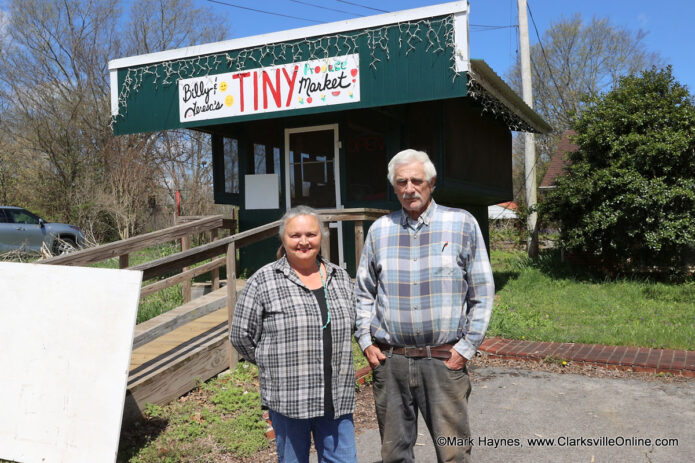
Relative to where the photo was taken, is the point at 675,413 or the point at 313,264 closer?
the point at 313,264

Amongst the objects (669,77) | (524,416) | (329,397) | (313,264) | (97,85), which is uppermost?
(97,85)

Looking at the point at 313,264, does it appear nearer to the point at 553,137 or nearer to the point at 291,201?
the point at 291,201

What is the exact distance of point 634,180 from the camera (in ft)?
32.3

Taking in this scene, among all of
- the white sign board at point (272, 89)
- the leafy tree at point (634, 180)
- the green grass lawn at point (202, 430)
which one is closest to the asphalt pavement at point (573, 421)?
the green grass lawn at point (202, 430)

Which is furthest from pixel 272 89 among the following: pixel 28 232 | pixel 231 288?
pixel 28 232

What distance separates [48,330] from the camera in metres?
3.54

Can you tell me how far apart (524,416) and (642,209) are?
23.8 ft

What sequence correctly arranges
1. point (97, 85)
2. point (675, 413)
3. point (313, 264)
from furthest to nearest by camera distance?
point (97, 85)
point (675, 413)
point (313, 264)

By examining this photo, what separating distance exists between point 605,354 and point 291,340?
4225mm

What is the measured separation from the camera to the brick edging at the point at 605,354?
5.06 meters

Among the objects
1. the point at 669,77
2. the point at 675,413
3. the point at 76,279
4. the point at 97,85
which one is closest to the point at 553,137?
the point at 669,77

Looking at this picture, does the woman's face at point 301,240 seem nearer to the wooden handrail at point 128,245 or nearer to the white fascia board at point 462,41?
the wooden handrail at point 128,245

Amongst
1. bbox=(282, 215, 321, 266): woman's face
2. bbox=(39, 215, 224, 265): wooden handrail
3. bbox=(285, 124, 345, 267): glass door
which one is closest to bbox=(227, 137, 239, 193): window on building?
bbox=(285, 124, 345, 267): glass door

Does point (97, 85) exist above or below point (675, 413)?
above
